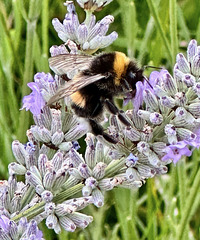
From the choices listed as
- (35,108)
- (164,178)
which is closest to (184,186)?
(164,178)

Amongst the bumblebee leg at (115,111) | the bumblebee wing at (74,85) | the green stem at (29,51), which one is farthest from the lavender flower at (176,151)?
the green stem at (29,51)

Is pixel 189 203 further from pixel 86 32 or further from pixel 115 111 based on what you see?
pixel 86 32

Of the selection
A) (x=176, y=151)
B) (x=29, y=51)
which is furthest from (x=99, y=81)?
(x=29, y=51)

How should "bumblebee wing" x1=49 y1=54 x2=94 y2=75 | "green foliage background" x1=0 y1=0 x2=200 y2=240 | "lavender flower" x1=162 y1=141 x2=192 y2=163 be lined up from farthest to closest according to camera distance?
"green foliage background" x1=0 y1=0 x2=200 y2=240 < "bumblebee wing" x1=49 y1=54 x2=94 y2=75 < "lavender flower" x1=162 y1=141 x2=192 y2=163

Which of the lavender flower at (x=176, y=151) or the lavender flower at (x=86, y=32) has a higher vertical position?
the lavender flower at (x=86, y=32)

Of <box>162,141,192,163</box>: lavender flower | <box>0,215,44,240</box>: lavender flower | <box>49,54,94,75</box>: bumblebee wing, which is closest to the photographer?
<box>162,141,192,163</box>: lavender flower

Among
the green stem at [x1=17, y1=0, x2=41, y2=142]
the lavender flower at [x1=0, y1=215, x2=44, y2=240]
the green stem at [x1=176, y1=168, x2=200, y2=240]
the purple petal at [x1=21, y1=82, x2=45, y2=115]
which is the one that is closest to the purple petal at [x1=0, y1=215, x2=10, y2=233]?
the lavender flower at [x1=0, y1=215, x2=44, y2=240]

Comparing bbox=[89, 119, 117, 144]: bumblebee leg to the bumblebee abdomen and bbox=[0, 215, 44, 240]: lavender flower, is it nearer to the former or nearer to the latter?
the bumblebee abdomen

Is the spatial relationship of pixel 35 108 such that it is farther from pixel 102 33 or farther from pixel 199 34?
pixel 199 34

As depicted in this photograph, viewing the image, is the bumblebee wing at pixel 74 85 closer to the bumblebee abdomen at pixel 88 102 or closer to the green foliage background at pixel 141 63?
the bumblebee abdomen at pixel 88 102

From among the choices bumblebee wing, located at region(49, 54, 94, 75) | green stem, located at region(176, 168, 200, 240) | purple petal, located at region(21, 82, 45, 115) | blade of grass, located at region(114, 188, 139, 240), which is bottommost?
blade of grass, located at region(114, 188, 139, 240)
